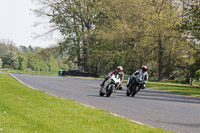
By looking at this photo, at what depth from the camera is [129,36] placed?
56.0 metres

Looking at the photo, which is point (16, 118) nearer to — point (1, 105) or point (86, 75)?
point (1, 105)

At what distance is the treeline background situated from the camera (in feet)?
173

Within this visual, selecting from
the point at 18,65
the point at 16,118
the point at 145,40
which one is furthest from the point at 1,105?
the point at 18,65

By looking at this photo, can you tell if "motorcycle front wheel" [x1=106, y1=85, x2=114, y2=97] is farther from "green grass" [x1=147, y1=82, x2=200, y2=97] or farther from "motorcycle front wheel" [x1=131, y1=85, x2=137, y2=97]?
"green grass" [x1=147, y1=82, x2=200, y2=97]

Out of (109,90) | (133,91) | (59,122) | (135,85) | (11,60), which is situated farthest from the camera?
(11,60)

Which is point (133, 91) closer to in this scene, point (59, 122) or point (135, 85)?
point (135, 85)

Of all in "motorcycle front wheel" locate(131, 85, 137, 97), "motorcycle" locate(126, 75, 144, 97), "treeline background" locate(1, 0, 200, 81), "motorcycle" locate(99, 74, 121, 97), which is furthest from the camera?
"treeline background" locate(1, 0, 200, 81)

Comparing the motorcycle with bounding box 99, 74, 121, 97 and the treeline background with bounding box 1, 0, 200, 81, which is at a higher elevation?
the treeline background with bounding box 1, 0, 200, 81

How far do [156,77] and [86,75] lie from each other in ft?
33.3

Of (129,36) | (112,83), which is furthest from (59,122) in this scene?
(129,36)

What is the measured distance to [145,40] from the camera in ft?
191

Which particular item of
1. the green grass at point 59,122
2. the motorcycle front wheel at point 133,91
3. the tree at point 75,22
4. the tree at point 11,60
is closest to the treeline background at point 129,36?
the tree at point 75,22

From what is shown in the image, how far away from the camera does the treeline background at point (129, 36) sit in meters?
52.8

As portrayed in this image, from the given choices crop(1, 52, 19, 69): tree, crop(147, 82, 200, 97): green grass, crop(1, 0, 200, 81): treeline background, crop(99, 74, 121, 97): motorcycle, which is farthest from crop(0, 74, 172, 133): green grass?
crop(1, 52, 19, 69): tree
